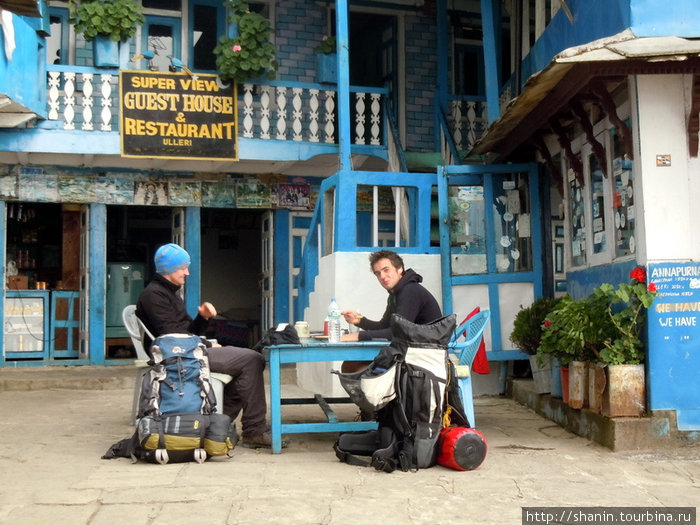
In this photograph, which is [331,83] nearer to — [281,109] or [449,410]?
[281,109]

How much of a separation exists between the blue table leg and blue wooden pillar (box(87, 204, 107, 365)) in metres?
6.38

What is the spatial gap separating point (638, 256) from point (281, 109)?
20.4ft

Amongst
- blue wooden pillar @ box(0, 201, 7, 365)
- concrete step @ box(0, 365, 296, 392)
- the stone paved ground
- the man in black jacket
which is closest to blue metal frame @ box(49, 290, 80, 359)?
concrete step @ box(0, 365, 296, 392)

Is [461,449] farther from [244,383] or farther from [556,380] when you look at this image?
[556,380]

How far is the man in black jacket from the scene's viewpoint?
617cm

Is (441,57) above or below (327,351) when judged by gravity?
above

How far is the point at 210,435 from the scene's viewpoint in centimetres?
578

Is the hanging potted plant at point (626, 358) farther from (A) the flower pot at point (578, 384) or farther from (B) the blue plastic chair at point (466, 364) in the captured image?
(B) the blue plastic chair at point (466, 364)

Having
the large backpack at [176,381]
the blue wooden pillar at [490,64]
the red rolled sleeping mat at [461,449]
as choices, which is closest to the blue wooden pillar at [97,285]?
the blue wooden pillar at [490,64]

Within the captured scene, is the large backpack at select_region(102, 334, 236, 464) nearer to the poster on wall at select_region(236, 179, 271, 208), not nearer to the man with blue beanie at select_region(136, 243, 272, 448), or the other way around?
the man with blue beanie at select_region(136, 243, 272, 448)

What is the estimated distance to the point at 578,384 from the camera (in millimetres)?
6883

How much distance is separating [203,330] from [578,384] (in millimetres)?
2973

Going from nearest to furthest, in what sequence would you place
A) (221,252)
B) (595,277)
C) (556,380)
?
(595,277), (556,380), (221,252)

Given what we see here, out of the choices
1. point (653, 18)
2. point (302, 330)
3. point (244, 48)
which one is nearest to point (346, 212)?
point (302, 330)
